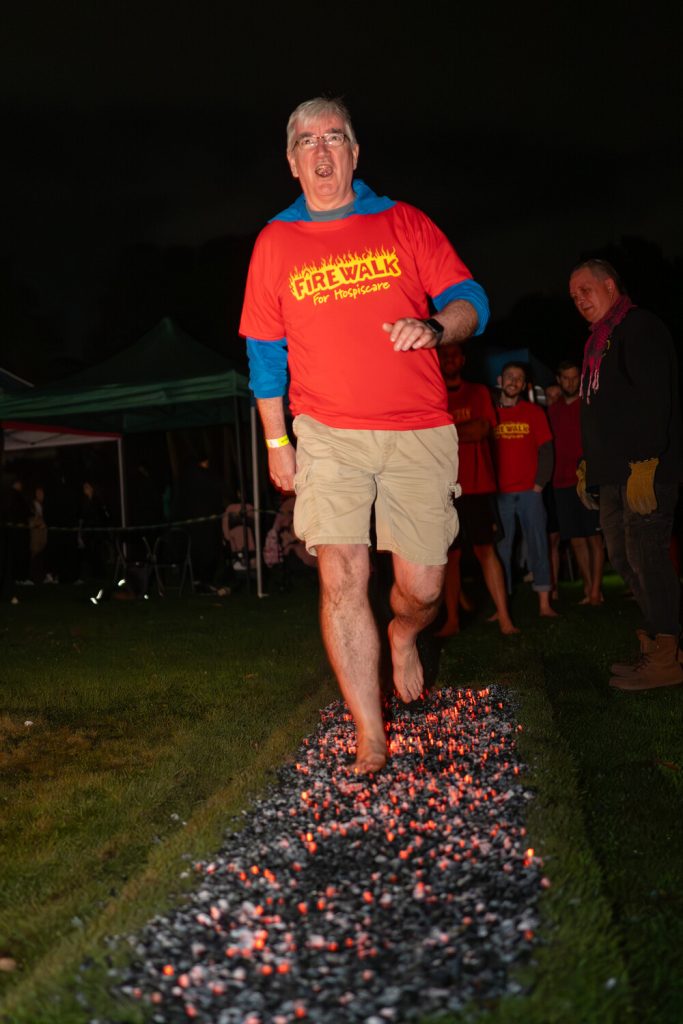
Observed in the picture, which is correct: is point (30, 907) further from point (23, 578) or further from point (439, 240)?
point (23, 578)

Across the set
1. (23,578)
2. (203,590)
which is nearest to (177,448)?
(23,578)

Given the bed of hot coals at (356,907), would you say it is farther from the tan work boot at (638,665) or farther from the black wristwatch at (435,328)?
the tan work boot at (638,665)

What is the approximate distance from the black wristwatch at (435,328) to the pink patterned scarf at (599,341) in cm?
224

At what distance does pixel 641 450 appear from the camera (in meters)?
5.43

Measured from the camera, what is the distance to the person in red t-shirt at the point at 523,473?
9.05 metres

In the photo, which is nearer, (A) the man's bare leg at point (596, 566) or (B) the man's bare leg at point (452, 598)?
(B) the man's bare leg at point (452, 598)

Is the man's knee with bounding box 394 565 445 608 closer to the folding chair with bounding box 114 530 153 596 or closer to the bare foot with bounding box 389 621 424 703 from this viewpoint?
the bare foot with bounding box 389 621 424 703

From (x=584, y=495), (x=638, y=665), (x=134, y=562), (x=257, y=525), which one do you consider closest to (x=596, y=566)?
(x=584, y=495)

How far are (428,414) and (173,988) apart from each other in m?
2.44

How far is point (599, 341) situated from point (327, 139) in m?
2.43

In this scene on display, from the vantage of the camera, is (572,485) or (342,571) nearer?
(342,571)

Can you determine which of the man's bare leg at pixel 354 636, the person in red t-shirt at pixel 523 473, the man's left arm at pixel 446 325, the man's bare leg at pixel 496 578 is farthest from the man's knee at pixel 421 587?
the person in red t-shirt at pixel 523 473

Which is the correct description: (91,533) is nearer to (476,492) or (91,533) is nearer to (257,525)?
(257,525)

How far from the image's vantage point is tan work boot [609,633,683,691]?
18.1 ft
